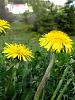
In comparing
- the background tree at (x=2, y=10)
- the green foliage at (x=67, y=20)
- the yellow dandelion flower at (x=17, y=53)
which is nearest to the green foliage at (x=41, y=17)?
the green foliage at (x=67, y=20)

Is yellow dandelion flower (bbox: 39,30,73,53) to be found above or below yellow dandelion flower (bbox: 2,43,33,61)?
above

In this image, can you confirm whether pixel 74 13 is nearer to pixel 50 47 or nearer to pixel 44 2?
pixel 44 2

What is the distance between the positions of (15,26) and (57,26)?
171cm

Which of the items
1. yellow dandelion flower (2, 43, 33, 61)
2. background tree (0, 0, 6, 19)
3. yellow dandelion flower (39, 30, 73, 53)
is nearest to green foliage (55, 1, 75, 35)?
background tree (0, 0, 6, 19)

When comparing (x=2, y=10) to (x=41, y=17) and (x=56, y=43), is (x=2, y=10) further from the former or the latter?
(x=56, y=43)

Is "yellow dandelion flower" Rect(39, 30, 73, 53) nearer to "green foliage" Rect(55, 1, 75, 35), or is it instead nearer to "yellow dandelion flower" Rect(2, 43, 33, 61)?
"yellow dandelion flower" Rect(2, 43, 33, 61)

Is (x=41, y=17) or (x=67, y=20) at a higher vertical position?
(x=41, y=17)

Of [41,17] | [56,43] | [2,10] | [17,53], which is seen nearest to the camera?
[56,43]

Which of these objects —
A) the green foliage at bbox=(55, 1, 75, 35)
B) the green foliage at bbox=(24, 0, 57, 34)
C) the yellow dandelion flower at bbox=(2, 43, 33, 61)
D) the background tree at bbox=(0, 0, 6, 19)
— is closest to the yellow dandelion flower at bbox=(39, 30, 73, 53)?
the yellow dandelion flower at bbox=(2, 43, 33, 61)

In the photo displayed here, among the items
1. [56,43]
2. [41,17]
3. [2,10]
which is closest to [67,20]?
[41,17]

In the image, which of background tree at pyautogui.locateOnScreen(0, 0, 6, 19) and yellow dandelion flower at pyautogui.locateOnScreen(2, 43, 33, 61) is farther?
background tree at pyautogui.locateOnScreen(0, 0, 6, 19)

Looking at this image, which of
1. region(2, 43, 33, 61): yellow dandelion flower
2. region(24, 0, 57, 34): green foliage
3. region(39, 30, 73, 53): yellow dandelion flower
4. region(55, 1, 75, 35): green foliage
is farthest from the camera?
region(55, 1, 75, 35): green foliage

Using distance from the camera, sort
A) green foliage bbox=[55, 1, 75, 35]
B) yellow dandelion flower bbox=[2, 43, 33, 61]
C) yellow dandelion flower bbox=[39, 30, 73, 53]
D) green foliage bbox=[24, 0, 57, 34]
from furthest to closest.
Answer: green foliage bbox=[55, 1, 75, 35], green foliage bbox=[24, 0, 57, 34], yellow dandelion flower bbox=[2, 43, 33, 61], yellow dandelion flower bbox=[39, 30, 73, 53]

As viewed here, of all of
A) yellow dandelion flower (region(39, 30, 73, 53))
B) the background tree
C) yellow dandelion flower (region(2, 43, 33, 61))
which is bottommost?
the background tree
